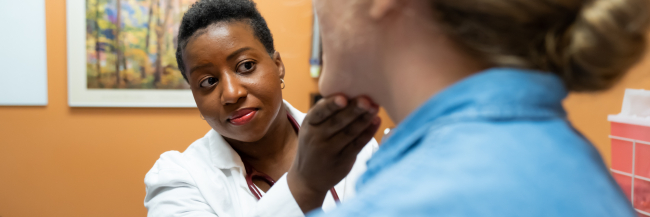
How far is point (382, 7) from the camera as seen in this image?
33 centimetres

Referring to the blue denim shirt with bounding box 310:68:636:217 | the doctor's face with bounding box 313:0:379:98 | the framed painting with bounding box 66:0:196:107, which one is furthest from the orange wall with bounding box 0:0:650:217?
the blue denim shirt with bounding box 310:68:636:217

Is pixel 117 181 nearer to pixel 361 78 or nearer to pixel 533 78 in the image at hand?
pixel 361 78

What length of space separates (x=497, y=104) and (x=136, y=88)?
73.3 inches

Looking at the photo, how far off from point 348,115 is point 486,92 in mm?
208

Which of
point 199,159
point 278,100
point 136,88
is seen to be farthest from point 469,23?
point 136,88

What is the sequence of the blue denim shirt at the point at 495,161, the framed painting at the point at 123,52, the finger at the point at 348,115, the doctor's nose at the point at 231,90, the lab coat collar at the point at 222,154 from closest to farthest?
the blue denim shirt at the point at 495,161
the finger at the point at 348,115
the doctor's nose at the point at 231,90
the lab coat collar at the point at 222,154
the framed painting at the point at 123,52

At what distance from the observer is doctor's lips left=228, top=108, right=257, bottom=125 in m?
0.87

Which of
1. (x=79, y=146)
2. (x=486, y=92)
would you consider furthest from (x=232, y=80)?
(x=79, y=146)

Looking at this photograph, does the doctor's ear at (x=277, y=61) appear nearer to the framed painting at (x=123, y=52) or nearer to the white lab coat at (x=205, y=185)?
the white lab coat at (x=205, y=185)

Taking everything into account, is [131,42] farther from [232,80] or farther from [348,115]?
[348,115]

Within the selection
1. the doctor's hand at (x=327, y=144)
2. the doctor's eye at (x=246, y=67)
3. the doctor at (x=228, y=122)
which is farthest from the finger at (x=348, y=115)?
the doctor's eye at (x=246, y=67)

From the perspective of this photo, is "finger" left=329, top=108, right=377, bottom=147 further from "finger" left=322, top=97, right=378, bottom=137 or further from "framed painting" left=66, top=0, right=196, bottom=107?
"framed painting" left=66, top=0, right=196, bottom=107

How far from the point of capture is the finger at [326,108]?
44 cm

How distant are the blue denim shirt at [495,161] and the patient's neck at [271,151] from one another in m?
0.71
